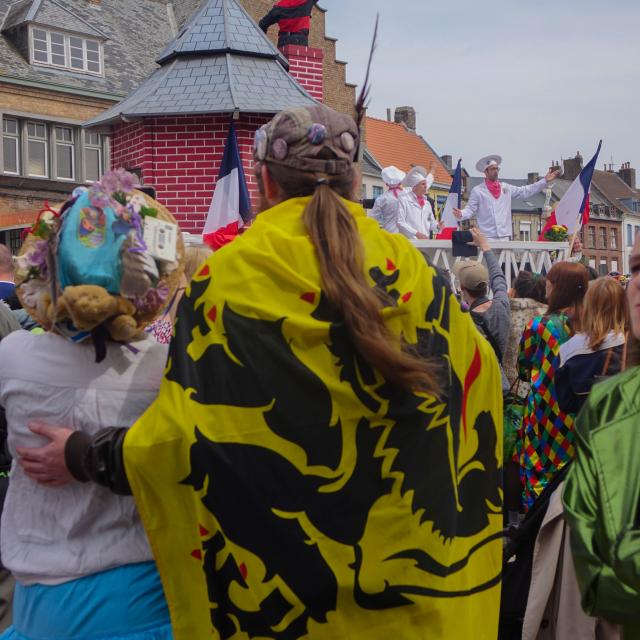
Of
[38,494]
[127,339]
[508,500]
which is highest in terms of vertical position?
[127,339]

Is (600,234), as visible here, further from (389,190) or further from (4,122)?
(389,190)

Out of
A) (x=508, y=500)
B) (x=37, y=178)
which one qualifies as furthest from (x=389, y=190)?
(x=37, y=178)

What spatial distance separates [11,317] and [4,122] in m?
24.0

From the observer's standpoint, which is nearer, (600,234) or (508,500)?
(508,500)

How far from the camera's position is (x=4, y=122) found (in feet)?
86.6

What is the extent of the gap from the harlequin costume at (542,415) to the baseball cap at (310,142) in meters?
2.39

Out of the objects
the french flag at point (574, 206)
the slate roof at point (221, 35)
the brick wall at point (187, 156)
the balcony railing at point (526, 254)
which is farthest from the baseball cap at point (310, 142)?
the french flag at point (574, 206)

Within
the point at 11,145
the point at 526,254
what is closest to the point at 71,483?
the point at 526,254

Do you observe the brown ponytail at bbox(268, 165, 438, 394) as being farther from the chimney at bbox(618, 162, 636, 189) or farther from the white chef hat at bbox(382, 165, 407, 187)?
the chimney at bbox(618, 162, 636, 189)

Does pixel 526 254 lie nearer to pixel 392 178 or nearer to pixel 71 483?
pixel 392 178

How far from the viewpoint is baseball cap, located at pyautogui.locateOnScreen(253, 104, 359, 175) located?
2354mm

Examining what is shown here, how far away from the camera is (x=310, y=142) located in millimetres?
2357

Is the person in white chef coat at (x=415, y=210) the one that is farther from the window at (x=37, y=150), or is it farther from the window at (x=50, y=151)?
the window at (x=37, y=150)

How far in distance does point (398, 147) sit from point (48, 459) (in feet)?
168
